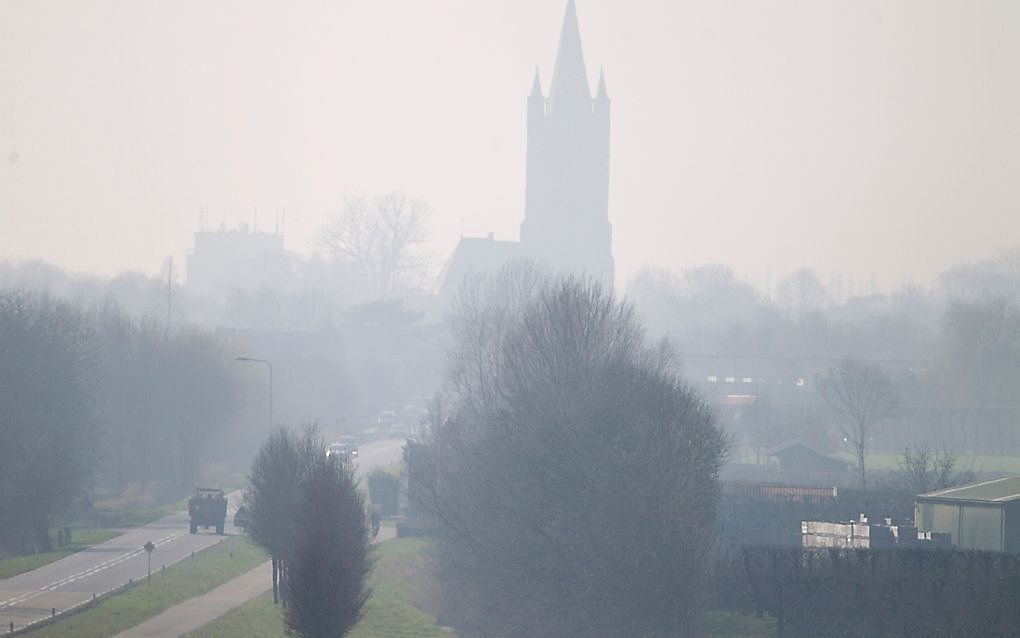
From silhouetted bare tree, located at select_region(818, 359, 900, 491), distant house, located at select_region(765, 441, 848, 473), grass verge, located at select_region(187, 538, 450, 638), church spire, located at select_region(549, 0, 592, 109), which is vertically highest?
church spire, located at select_region(549, 0, 592, 109)

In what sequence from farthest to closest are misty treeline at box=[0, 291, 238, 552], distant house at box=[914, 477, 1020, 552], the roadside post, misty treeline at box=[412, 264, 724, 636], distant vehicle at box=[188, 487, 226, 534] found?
distant vehicle at box=[188, 487, 226, 534] < misty treeline at box=[0, 291, 238, 552] < distant house at box=[914, 477, 1020, 552] < the roadside post < misty treeline at box=[412, 264, 724, 636]

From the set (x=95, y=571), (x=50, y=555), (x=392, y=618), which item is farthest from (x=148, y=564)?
(x=392, y=618)

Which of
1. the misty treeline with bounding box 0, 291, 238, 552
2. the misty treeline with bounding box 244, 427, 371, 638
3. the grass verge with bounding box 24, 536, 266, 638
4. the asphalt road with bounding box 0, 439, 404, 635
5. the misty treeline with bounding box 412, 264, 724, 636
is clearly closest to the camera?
the misty treeline with bounding box 244, 427, 371, 638

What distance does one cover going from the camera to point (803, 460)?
68.5 meters

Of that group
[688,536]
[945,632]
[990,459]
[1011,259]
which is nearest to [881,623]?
[945,632]

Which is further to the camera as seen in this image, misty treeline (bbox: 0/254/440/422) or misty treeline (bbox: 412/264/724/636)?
misty treeline (bbox: 0/254/440/422)

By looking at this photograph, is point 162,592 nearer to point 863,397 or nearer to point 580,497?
point 580,497

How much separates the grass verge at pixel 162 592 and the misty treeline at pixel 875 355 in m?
25.7

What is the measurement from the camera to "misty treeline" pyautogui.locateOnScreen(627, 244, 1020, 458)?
80500mm

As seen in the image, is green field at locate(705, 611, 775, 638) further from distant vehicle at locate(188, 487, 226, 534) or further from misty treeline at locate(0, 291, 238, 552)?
misty treeline at locate(0, 291, 238, 552)

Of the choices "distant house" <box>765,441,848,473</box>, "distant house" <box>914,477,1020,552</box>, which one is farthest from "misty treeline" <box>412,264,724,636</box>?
"distant house" <box>765,441,848,473</box>

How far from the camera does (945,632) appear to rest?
27938 mm

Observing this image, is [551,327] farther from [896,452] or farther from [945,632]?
[896,452]

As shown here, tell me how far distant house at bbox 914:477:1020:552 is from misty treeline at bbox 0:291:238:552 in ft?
82.0
